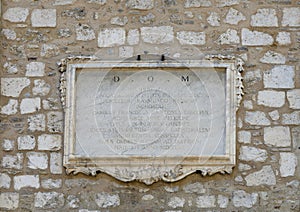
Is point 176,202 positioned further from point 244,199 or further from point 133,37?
point 133,37

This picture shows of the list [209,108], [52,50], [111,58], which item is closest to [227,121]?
[209,108]

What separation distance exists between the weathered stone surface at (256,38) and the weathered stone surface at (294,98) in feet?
1.64

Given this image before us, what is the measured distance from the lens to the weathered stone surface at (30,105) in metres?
7.28

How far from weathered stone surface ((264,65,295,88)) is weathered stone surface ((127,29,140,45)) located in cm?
122

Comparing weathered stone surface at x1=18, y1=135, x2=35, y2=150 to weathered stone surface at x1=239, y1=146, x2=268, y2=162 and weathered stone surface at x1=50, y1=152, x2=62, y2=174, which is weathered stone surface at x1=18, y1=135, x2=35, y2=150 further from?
weathered stone surface at x1=239, y1=146, x2=268, y2=162

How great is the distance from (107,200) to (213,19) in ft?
6.35

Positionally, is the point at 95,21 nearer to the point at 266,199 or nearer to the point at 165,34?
the point at 165,34

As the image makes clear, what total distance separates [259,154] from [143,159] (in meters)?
1.04

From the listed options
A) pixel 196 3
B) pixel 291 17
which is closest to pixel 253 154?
pixel 291 17

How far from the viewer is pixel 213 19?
24.3ft

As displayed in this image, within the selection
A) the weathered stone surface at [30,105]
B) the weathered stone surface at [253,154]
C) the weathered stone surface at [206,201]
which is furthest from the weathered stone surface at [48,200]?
the weathered stone surface at [253,154]

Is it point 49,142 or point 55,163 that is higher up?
point 49,142

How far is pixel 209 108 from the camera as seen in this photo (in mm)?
7191

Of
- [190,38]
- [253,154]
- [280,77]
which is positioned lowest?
[253,154]
